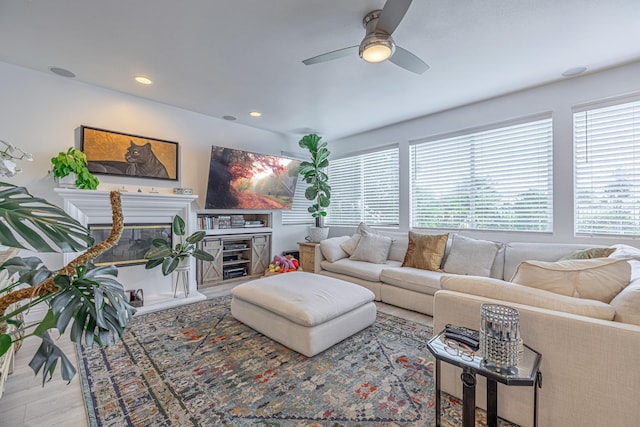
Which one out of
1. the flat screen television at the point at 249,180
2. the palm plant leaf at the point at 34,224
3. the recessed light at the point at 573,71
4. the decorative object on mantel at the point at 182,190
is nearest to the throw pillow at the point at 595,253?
the recessed light at the point at 573,71

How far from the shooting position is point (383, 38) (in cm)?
200

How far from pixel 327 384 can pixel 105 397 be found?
1.42m

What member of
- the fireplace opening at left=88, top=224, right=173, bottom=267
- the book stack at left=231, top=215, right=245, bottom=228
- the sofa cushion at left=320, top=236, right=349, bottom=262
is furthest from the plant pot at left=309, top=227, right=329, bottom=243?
the fireplace opening at left=88, top=224, right=173, bottom=267

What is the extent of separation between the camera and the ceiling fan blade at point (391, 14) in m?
1.68

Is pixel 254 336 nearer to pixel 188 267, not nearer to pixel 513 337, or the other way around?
pixel 188 267

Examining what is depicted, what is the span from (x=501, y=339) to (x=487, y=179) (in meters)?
3.09

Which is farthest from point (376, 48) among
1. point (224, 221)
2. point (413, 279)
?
point (224, 221)

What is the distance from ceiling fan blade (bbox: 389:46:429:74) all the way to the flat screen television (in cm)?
282

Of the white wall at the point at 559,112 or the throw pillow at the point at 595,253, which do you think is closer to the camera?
the throw pillow at the point at 595,253

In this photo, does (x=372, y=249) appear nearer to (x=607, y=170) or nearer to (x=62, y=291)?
(x=607, y=170)

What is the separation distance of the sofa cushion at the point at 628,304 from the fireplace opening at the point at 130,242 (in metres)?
4.41

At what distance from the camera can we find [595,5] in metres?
1.98

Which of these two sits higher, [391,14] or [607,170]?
[391,14]

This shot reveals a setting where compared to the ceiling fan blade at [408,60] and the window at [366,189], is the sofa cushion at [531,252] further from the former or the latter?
the ceiling fan blade at [408,60]
